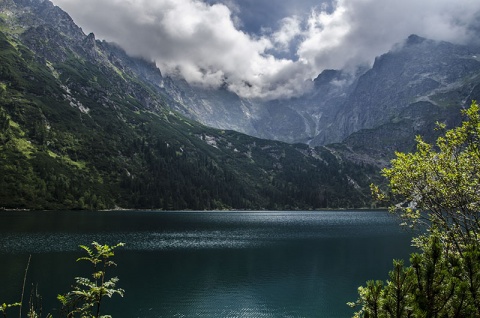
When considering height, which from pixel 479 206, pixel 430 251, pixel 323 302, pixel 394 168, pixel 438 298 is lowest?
pixel 323 302

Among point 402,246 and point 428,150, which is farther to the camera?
point 402,246

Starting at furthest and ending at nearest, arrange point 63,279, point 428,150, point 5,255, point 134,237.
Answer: point 134,237, point 5,255, point 63,279, point 428,150

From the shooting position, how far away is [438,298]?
35.2 ft

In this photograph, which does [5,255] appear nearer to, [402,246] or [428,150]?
[428,150]

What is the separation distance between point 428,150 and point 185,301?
1766 inches

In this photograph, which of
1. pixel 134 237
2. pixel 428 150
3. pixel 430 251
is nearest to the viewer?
pixel 430 251

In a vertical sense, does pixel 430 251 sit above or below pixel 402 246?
above

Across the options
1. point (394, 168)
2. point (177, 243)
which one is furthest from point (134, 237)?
point (394, 168)

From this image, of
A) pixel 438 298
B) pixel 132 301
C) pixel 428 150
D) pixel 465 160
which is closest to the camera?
pixel 438 298

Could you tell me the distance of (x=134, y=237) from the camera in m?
124

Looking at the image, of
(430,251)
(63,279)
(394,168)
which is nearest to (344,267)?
(63,279)

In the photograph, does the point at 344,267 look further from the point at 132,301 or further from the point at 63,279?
the point at 63,279

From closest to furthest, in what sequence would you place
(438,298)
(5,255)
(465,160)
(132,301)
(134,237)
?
1. (438,298)
2. (465,160)
3. (132,301)
4. (5,255)
5. (134,237)

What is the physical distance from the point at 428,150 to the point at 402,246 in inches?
4058
